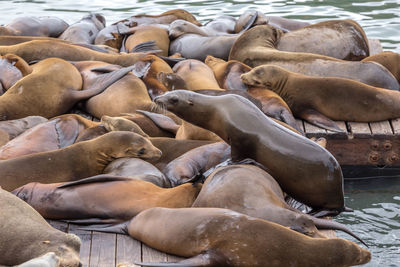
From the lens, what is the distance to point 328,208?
436 centimetres

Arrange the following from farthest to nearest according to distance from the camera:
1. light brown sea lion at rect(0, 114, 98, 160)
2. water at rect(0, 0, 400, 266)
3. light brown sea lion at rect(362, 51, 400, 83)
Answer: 1. water at rect(0, 0, 400, 266)
2. light brown sea lion at rect(362, 51, 400, 83)
3. light brown sea lion at rect(0, 114, 98, 160)

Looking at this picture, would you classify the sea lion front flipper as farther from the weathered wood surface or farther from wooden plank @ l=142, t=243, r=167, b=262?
wooden plank @ l=142, t=243, r=167, b=262

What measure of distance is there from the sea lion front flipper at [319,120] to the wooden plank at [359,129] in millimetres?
126

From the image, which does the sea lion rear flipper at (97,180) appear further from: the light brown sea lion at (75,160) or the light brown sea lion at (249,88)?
the light brown sea lion at (249,88)

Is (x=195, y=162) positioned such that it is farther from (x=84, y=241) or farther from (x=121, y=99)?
(x=121, y=99)

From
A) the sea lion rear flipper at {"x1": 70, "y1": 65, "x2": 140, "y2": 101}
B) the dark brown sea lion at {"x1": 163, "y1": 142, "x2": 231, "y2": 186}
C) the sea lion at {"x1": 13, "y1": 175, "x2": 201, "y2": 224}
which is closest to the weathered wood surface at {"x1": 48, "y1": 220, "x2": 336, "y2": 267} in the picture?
the sea lion at {"x1": 13, "y1": 175, "x2": 201, "y2": 224}

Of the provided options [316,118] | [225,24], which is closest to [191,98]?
[316,118]

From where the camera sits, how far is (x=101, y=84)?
640cm

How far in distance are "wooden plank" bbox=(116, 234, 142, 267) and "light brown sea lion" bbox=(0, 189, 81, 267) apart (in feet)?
0.92

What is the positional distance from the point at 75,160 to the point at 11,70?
229 cm

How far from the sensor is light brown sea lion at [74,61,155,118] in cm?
614

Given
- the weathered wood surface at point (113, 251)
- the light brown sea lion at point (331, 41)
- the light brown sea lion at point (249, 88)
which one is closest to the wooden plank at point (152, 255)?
the weathered wood surface at point (113, 251)

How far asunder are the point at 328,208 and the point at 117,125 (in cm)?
174

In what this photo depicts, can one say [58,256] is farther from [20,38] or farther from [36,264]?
[20,38]
